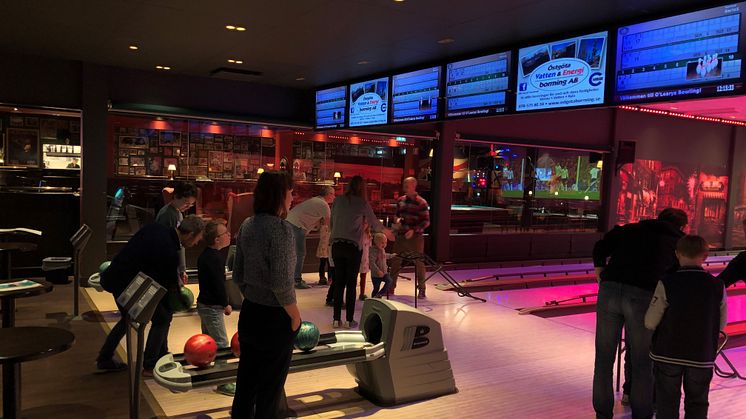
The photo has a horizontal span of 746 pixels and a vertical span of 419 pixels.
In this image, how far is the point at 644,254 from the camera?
3.64 metres

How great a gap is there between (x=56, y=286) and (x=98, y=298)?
3.31 ft

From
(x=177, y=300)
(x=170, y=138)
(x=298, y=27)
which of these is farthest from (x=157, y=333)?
(x=170, y=138)

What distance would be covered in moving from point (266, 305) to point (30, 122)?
741cm

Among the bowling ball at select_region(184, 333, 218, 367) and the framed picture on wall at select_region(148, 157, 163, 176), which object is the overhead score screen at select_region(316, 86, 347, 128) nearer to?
the framed picture on wall at select_region(148, 157, 163, 176)

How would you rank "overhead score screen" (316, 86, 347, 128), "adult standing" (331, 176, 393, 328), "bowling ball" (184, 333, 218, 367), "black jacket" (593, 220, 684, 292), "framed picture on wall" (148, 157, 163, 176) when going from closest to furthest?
"bowling ball" (184, 333, 218, 367), "black jacket" (593, 220, 684, 292), "adult standing" (331, 176, 393, 328), "overhead score screen" (316, 86, 347, 128), "framed picture on wall" (148, 157, 163, 176)

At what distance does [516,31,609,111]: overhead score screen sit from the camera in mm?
4789

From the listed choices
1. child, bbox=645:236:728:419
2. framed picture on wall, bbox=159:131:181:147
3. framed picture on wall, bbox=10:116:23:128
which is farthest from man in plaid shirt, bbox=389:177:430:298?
framed picture on wall, bbox=10:116:23:128

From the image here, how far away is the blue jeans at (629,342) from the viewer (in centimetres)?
364


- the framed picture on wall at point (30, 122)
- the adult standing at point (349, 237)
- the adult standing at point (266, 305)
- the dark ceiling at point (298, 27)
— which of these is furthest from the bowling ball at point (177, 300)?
the framed picture on wall at point (30, 122)

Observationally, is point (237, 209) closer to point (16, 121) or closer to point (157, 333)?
point (16, 121)

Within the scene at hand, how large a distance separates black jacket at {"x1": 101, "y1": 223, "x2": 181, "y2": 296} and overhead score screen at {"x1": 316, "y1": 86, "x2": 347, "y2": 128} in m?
4.75

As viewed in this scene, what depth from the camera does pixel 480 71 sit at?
234 inches

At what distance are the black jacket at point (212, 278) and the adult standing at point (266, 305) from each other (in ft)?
4.26

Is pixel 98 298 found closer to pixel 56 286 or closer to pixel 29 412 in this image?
pixel 56 286
